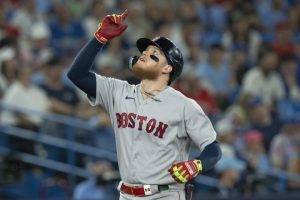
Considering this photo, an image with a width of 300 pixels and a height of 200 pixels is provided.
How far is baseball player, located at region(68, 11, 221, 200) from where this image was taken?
18.6ft

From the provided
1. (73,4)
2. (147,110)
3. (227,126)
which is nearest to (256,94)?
(227,126)

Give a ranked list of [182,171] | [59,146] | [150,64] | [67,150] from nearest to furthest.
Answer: [182,171], [150,64], [59,146], [67,150]

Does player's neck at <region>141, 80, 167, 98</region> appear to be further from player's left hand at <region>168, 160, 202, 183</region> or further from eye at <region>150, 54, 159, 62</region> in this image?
player's left hand at <region>168, 160, 202, 183</region>

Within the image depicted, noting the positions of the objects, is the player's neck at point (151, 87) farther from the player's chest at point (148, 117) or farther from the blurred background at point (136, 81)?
the blurred background at point (136, 81)

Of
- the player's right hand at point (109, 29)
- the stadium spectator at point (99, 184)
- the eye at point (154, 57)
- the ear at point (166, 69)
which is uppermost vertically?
the player's right hand at point (109, 29)

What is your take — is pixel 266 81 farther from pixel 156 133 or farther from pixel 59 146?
pixel 156 133

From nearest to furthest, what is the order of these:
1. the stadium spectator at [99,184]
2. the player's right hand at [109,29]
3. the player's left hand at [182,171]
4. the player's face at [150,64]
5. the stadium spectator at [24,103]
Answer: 1. the player's left hand at [182,171]
2. the player's right hand at [109,29]
3. the player's face at [150,64]
4. the stadium spectator at [99,184]
5. the stadium spectator at [24,103]

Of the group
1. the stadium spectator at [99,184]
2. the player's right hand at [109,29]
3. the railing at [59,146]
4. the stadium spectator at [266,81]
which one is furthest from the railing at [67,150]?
the player's right hand at [109,29]

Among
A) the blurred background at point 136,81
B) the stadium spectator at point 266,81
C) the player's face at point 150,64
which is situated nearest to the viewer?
the player's face at point 150,64

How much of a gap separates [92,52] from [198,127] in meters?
0.81

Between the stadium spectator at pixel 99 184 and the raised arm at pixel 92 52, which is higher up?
the raised arm at pixel 92 52

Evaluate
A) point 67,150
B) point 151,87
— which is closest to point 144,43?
point 151,87

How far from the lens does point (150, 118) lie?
5.73 metres

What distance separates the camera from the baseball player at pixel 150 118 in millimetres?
5672
